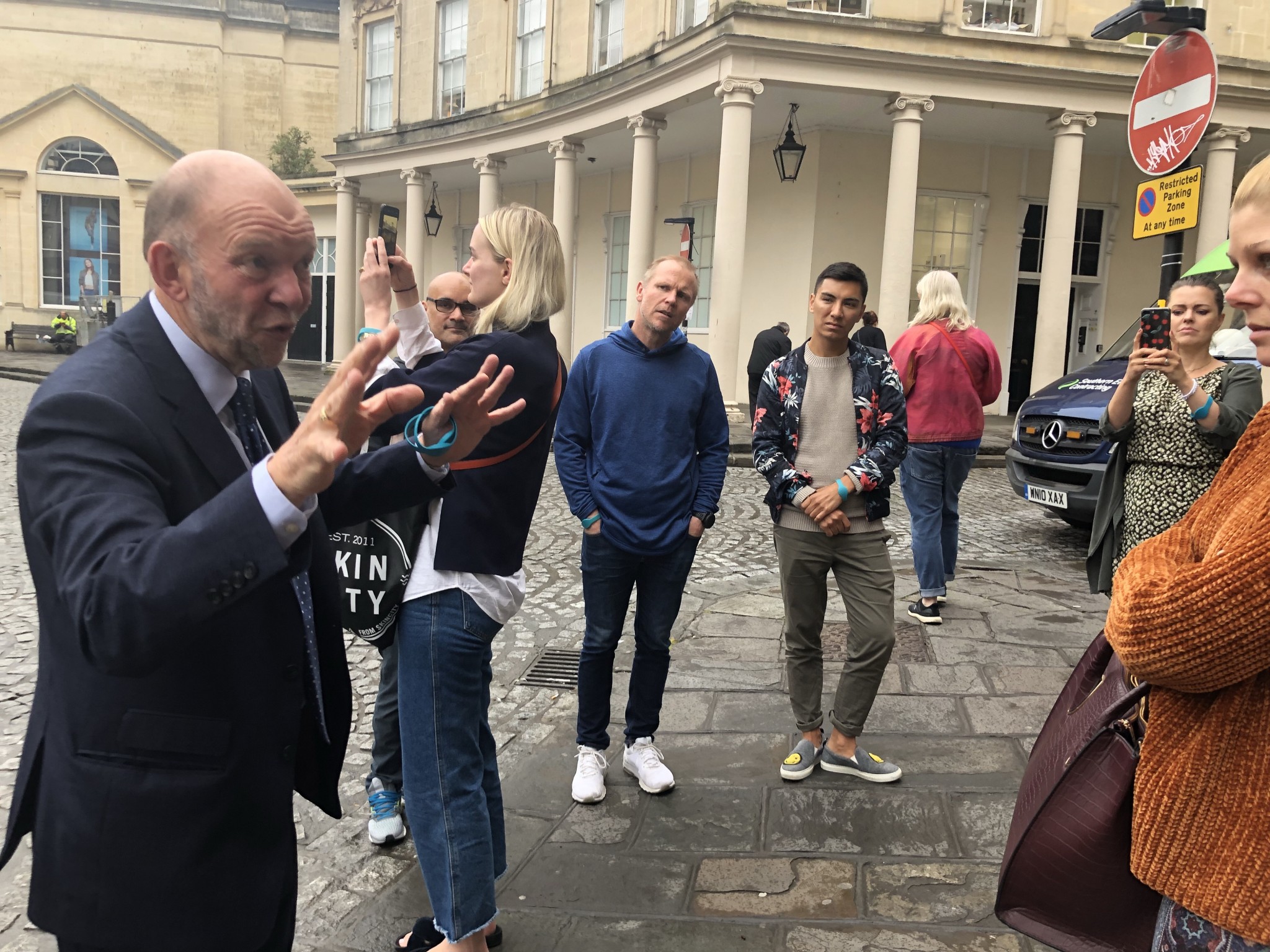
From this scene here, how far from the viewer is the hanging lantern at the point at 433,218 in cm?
2250

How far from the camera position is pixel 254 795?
1559 mm

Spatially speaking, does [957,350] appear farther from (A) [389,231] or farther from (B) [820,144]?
(B) [820,144]

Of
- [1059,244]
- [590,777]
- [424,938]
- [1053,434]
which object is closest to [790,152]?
[1059,244]

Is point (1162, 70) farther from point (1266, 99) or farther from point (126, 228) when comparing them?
point (126, 228)

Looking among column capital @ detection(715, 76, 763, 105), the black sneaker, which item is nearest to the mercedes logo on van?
the black sneaker

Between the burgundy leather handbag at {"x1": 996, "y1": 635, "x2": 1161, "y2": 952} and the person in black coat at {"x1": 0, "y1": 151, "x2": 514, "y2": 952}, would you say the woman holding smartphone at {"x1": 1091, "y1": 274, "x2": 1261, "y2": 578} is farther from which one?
the person in black coat at {"x1": 0, "y1": 151, "x2": 514, "y2": 952}

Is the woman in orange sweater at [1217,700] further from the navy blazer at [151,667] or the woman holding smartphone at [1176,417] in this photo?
the woman holding smartphone at [1176,417]

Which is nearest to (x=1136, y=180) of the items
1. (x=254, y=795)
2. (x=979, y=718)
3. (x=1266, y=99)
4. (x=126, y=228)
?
(x=1266, y=99)

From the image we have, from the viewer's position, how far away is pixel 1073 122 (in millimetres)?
14266

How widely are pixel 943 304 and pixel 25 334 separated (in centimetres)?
3178

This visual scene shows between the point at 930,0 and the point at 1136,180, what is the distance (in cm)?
590

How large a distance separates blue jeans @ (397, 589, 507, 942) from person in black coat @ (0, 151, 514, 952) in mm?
760

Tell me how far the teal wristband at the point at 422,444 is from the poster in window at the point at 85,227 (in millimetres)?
34663

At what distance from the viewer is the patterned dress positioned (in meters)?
3.70
